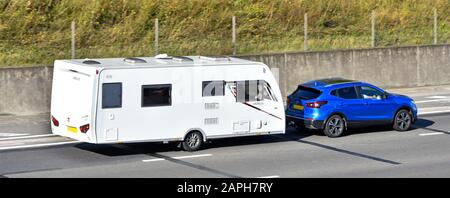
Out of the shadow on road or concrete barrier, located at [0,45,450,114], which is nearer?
the shadow on road

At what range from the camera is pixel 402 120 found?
A: 2481cm

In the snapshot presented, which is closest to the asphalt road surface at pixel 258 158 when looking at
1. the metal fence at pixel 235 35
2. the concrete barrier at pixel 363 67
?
the concrete barrier at pixel 363 67

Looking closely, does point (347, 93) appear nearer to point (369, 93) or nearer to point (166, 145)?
point (369, 93)

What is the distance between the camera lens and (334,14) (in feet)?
124

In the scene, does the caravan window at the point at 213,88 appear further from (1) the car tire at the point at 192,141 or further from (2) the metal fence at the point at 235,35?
(2) the metal fence at the point at 235,35

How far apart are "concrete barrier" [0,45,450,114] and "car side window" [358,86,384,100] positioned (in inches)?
284

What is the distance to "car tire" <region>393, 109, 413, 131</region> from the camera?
24750mm

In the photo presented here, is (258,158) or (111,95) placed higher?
(111,95)

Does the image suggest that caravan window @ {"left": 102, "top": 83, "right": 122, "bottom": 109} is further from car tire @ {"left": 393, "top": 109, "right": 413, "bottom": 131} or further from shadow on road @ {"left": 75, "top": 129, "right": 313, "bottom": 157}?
car tire @ {"left": 393, "top": 109, "right": 413, "bottom": 131}

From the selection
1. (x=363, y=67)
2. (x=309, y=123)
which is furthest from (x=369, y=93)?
(x=363, y=67)

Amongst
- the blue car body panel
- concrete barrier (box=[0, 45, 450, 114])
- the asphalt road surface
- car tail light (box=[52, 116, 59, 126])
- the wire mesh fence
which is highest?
the wire mesh fence

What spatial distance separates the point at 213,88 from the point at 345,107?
13.0 ft

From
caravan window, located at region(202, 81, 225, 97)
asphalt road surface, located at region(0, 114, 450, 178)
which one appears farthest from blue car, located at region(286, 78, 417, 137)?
caravan window, located at region(202, 81, 225, 97)

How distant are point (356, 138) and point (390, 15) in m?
15.7
